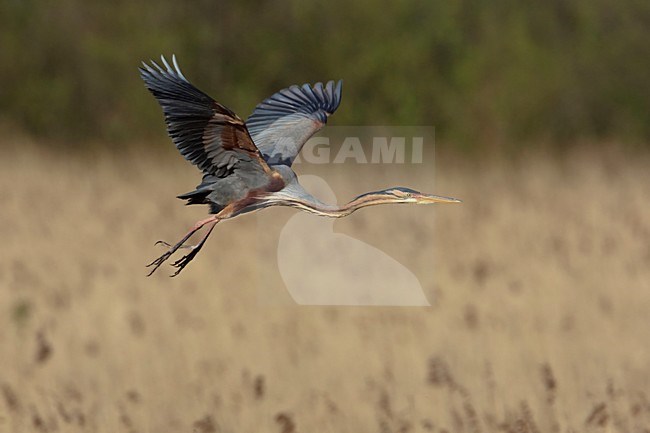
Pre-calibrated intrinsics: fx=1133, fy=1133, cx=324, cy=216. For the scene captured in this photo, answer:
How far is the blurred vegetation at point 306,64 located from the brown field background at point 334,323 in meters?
2.85

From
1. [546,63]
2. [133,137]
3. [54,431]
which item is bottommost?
[54,431]

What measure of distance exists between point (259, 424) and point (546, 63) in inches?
395

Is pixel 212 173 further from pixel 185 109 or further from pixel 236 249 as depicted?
pixel 236 249

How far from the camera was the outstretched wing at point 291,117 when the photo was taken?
13.0ft

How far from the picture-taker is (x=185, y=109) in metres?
3.33

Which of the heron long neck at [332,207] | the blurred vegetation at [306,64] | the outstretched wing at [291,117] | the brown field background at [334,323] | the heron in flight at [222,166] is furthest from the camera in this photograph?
the blurred vegetation at [306,64]

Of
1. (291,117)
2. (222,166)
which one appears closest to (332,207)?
(222,166)

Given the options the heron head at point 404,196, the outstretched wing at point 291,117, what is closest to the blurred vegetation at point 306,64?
the outstretched wing at point 291,117

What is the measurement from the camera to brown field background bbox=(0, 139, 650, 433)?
17.1 ft

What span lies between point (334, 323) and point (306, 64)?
7.55 meters

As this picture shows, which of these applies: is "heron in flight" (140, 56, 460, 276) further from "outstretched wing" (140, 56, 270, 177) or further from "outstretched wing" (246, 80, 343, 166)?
"outstretched wing" (246, 80, 343, 166)

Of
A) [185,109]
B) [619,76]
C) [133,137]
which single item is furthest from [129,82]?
[185,109]

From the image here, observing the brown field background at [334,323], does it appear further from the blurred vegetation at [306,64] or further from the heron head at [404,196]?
the blurred vegetation at [306,64]

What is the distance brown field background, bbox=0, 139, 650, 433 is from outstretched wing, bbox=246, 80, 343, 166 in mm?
1331
